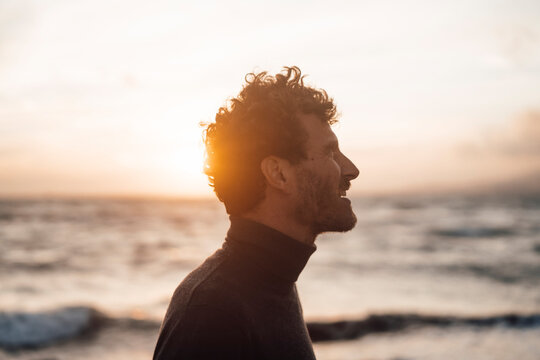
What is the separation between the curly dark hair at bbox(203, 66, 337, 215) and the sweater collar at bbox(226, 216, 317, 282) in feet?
0.35

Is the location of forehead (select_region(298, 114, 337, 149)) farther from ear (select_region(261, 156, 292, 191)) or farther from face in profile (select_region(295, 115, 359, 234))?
ear (select_region(261, 156, 292, 191))

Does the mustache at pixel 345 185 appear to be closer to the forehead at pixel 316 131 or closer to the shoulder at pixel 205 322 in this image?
the forehead at pixel 316 131

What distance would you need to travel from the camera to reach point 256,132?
2424 millimetres

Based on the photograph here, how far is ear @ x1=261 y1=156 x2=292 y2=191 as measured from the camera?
2395mm

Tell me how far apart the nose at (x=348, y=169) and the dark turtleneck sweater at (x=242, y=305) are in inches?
16.2

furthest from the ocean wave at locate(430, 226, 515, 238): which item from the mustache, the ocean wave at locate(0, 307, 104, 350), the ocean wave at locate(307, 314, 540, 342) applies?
the mustache

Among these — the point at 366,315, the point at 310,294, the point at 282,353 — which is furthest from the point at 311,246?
the point at 310,294

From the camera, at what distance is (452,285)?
17219mm

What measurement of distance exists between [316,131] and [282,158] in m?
0.24

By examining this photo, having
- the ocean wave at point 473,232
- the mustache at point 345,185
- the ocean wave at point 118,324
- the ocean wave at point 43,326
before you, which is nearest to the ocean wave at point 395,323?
the ocean wave at point 118,324

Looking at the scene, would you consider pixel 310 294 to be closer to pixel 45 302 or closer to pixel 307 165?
pixel 45 302

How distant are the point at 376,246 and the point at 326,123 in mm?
26743

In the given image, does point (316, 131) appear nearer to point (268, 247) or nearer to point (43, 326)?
point (268, 247)

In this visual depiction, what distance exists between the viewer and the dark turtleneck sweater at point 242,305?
1.92 metres
